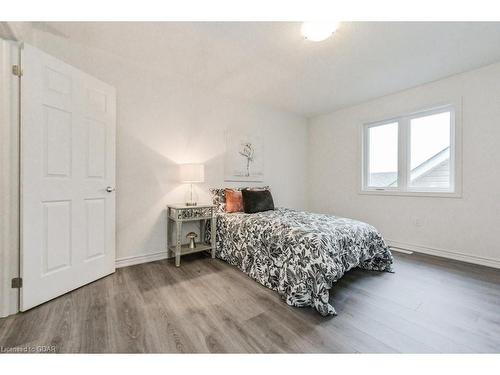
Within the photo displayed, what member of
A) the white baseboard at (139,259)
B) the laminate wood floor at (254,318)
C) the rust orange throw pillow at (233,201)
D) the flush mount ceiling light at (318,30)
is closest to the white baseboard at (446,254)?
the laminate wood floor at (254,318)

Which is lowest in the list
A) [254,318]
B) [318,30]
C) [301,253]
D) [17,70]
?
[254,318]

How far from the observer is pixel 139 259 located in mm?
2525

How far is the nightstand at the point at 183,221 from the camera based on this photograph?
8.08ft

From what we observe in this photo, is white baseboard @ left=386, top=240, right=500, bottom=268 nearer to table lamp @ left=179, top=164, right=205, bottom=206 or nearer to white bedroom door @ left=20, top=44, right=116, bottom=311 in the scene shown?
table lamp @ left=179, top=164, right=205, bottom=206

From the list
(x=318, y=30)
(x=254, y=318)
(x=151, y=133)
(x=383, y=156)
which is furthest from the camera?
(x=383, y=156)

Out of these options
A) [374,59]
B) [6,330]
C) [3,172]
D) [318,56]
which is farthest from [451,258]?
[3,172]

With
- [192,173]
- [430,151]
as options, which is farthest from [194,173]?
[430,151]

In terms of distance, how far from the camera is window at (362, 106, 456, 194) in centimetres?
282

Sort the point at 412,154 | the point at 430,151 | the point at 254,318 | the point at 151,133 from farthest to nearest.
→ the point at 412,154 < the point at 430,151 < the point at 151,133 < the point at 254,318

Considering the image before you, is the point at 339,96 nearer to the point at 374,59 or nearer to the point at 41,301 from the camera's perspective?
the point at 374,59

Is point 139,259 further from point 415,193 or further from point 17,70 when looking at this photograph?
point 415,193

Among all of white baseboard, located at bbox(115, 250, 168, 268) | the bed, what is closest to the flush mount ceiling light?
the bed

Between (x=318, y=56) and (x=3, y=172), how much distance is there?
2.89m

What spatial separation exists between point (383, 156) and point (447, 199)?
1017 millimetres
